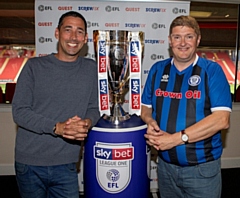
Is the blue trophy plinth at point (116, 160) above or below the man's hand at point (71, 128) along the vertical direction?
below

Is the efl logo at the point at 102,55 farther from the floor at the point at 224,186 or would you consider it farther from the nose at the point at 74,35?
the floor at the point at 224,186

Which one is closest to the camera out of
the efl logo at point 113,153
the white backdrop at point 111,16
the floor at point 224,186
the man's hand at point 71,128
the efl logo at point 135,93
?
the man's hand at point 71,128

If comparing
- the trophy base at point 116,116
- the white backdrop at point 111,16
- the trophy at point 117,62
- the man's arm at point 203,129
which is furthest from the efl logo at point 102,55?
the white backdrop at point 111,16

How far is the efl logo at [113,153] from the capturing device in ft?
6.16

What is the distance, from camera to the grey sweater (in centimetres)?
164

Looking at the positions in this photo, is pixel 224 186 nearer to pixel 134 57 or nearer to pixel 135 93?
pixel 135 93

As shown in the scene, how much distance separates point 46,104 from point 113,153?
1.75ft

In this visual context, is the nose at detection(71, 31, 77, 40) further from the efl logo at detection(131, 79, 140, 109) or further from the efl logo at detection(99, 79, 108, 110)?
the efl logo at detection(131, 79, 140, 109)

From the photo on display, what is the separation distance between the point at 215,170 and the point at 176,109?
431 mm

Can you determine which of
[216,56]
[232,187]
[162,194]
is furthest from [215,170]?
[216,56]

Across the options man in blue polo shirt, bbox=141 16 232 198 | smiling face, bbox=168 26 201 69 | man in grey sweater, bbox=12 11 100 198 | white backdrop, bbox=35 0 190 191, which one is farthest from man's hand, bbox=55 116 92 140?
→ white backdrop, bbox=35 0 190 191

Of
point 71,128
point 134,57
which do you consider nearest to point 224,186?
point 134,57

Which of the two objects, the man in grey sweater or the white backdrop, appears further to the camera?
the white backdrop

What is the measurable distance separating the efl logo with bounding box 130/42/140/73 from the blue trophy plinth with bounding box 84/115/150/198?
37 centimetres
